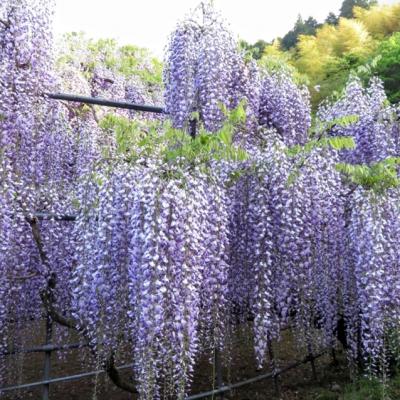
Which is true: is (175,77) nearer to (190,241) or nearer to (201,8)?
(201,8)

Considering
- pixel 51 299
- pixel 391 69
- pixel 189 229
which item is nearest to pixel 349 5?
pixel 391 69

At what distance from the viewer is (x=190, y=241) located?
3.76 meters

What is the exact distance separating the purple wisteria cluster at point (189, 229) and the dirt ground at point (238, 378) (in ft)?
1.60

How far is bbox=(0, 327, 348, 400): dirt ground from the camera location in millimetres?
5914

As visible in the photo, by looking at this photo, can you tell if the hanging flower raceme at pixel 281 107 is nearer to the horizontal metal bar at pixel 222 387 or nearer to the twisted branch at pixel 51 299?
the horizontal metal bar at pixel 222 387

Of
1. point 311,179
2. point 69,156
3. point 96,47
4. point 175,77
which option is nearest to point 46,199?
point 69,156

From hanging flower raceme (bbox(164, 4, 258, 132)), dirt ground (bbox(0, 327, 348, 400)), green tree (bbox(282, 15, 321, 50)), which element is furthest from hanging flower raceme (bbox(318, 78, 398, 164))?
green tree (bbox(282, 15, 321, 50))

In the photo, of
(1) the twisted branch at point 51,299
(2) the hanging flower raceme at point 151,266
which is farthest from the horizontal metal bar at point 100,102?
(1) the twisted branch at point 51,299

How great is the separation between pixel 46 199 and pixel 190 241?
221 centimetres

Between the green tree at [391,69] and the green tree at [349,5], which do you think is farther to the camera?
the green tree at [349,5]

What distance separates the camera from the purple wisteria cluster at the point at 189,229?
374 cm

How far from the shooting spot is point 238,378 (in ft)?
21.2

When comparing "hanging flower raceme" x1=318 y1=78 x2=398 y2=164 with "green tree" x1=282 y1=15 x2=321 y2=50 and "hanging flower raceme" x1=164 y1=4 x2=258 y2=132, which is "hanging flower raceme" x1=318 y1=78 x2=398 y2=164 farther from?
"green tree" x1=282 y1=15 x2=321 y2=50

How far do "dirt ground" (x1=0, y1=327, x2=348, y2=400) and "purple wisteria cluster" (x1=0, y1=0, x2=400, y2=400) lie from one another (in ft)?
1.60
